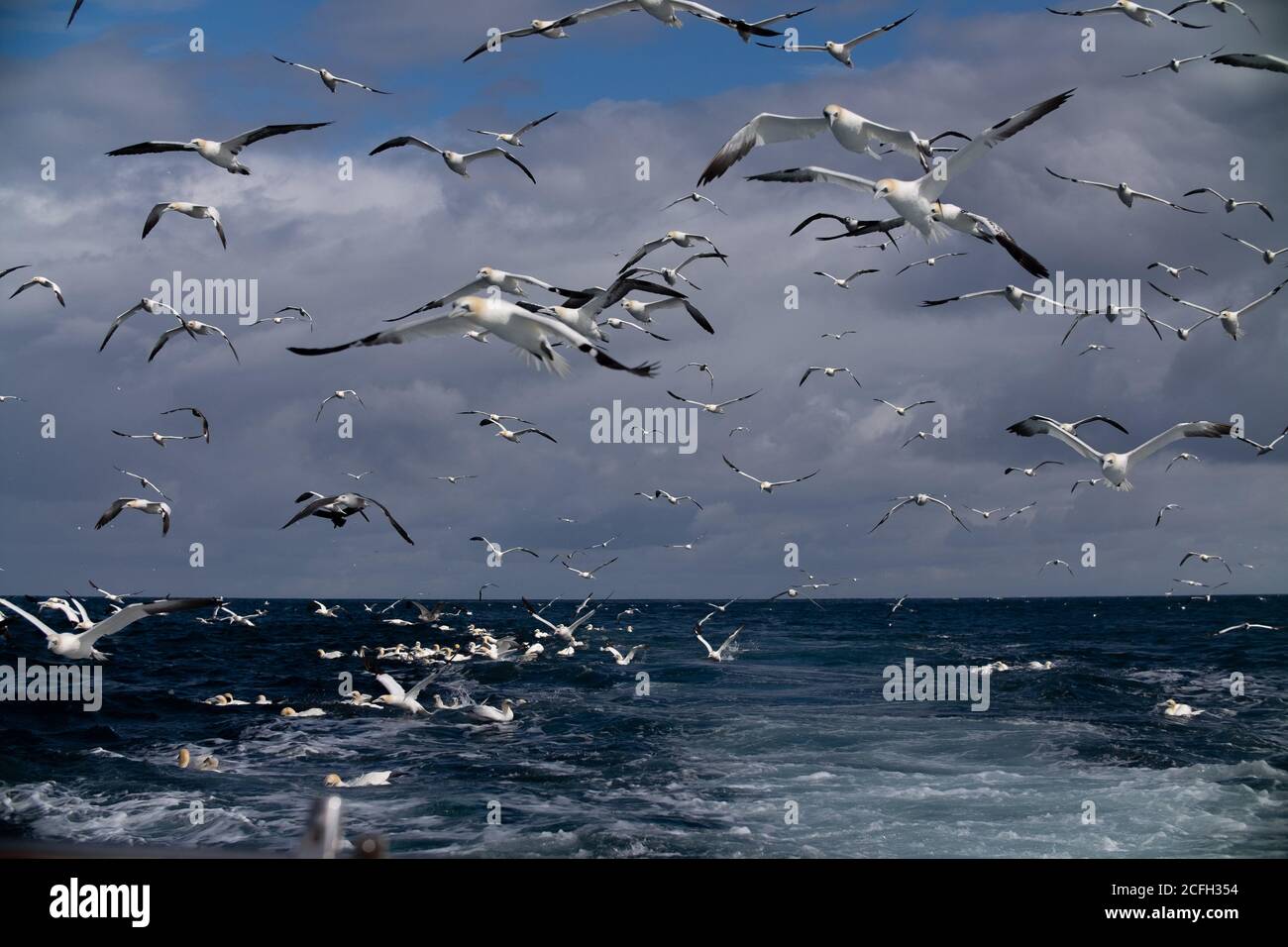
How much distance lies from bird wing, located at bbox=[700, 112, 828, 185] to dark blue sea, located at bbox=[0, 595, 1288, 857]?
32.2 ft

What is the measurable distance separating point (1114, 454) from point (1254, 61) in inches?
253

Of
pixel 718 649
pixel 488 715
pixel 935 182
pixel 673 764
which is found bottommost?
pixel 718 649

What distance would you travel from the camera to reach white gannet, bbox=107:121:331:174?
1798 centimetres

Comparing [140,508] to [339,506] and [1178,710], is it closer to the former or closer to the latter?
[339,506]

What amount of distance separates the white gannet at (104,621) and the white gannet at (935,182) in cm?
1032

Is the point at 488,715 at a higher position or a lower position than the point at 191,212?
lower

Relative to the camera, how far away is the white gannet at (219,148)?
18.0 metres

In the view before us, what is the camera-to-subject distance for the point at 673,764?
20.5m

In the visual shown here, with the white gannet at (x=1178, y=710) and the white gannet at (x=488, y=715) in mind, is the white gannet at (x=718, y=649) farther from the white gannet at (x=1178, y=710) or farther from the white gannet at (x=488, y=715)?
the white gannet at (x=1178, y=710)

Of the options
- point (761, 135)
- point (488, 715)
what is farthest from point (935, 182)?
point (488, 715)

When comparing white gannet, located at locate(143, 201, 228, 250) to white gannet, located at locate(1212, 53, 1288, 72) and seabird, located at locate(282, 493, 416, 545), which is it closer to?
seabird, located at locate(282, 493, 416, 545)

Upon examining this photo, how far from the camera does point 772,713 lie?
2762cm
